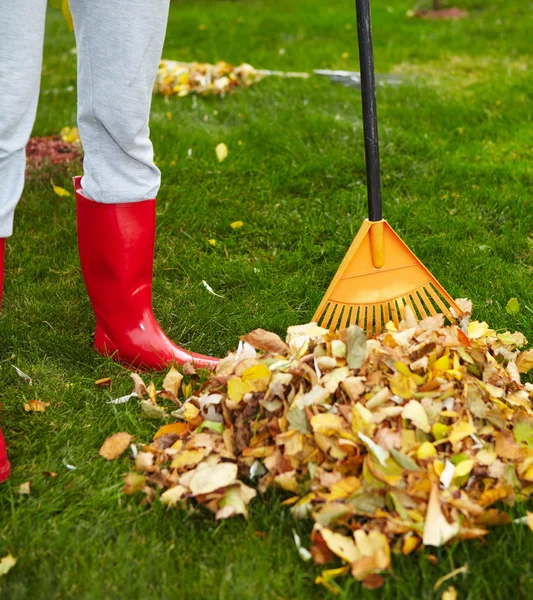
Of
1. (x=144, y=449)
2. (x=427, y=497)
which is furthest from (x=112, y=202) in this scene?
(x=427, y=497)

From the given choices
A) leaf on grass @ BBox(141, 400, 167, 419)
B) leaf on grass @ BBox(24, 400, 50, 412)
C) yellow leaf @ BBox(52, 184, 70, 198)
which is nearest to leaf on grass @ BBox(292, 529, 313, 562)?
leaf on grass @ BBox(141, 400, 167, 419)

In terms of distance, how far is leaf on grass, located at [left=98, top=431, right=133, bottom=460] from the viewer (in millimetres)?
1648

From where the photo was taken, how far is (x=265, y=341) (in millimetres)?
1847

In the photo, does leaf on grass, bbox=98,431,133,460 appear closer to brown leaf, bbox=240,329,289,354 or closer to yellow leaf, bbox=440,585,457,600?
brown leaf, bbox=240,329,289,354

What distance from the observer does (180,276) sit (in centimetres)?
258

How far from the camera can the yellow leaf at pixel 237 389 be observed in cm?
163

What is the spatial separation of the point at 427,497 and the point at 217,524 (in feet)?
1.38

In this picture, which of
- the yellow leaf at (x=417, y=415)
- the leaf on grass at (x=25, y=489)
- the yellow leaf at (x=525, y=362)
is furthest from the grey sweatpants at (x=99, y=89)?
the yellow leaf at (x=525, y=362)

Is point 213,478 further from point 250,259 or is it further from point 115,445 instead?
point 250,259

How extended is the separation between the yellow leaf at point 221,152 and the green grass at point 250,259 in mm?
51

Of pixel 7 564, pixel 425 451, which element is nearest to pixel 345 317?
pixel 425 451

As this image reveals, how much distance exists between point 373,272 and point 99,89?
33.3 inches

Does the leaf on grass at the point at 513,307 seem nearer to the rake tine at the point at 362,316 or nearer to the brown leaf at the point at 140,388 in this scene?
the rake tine at the point at 362,316

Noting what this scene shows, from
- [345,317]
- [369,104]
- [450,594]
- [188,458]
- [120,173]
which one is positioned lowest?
[450,594]
